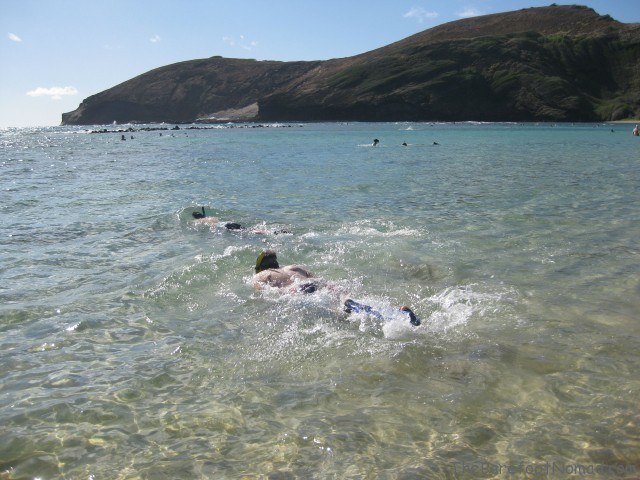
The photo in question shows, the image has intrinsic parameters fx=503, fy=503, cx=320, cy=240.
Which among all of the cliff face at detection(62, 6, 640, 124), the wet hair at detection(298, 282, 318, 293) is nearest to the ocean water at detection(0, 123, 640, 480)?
the wet hair at detection(298, 282, 318, 293)

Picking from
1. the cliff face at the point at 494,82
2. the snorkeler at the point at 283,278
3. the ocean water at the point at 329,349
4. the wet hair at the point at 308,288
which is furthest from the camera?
the cliff face at the point at 494,82

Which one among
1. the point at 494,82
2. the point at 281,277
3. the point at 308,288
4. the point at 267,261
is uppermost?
the point at 494,82

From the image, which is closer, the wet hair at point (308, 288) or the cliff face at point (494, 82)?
the wet hair at point (308, 288)

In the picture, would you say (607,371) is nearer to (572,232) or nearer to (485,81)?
(572,232)

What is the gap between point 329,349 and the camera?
7336 mm

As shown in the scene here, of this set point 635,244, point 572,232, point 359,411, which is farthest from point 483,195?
point 359,411

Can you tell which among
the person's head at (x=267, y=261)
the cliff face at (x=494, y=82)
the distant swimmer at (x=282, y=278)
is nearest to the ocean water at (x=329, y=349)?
the distant swimmer at (x=282, y=278)

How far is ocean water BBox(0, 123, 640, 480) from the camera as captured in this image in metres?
4.95

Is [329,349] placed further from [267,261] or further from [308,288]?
[267,261]

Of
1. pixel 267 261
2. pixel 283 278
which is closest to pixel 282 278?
pixel 283 278

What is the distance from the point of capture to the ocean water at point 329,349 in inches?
195

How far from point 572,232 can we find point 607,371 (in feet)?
26.6

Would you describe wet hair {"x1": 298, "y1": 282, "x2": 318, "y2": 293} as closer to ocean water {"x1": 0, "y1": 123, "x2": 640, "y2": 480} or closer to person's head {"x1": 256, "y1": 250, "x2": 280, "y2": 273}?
ocean water {"x1": 0, "y1": 123, "x2": 640, "y2": 480}

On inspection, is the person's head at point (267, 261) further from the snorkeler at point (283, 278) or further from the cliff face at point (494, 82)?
the cliff face at point (494, 82)
